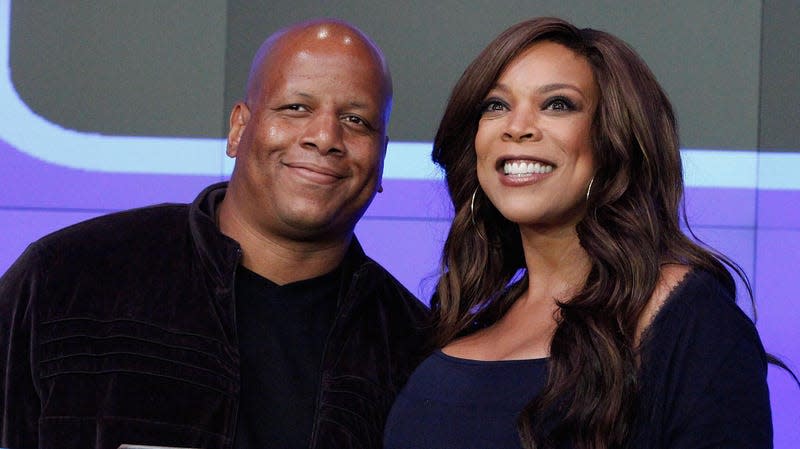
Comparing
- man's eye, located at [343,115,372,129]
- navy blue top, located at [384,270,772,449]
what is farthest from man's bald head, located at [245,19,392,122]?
navy blue top, located at [384,270,772,449]

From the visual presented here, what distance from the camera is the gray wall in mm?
3725

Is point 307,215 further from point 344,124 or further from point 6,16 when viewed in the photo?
point 6,16

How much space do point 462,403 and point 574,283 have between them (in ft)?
1.16

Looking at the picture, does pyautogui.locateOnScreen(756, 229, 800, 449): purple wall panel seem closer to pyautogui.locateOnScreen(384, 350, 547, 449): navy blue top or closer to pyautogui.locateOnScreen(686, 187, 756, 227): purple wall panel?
pyautogui.locateOnScreen(686, 187, 756, 227): purple wall panel

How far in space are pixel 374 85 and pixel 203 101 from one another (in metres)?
1.36

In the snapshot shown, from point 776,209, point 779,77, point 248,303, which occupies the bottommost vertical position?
point 248,303

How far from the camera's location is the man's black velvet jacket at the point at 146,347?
7.57 ft

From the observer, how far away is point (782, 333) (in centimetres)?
366

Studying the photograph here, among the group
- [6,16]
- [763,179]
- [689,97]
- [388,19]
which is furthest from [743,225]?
[6,16]

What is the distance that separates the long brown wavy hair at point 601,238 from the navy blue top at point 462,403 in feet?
0.19

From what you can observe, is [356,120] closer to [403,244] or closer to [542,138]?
[542,138]

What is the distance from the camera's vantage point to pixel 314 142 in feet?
8.26

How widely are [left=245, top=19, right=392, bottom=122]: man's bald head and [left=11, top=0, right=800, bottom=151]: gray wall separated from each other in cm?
110

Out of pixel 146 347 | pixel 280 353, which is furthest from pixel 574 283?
pixel 146 347
